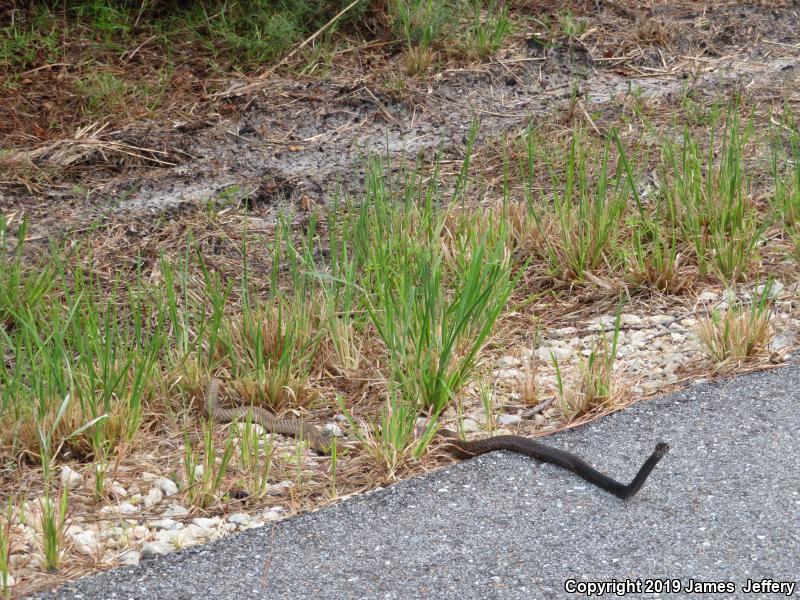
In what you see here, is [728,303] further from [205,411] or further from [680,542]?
[205,411]

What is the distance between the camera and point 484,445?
310 centimetres

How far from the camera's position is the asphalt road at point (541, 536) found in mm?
2463

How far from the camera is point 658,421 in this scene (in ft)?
10.5

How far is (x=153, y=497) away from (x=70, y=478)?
27 centimetres

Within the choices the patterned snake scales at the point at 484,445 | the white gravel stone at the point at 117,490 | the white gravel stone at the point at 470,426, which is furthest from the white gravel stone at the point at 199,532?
the white gravel stone at the point at 470,426

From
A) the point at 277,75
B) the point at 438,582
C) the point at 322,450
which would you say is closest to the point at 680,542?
the point at 438,582

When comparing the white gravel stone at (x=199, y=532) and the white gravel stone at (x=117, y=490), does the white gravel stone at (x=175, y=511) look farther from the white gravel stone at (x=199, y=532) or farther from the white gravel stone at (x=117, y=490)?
the white gravel stone at (x=117, y=490)

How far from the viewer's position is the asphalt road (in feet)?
8.08

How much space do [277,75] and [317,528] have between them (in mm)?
3910

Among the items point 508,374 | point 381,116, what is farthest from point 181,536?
point 381,116

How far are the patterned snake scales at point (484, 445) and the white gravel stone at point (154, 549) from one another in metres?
0.49

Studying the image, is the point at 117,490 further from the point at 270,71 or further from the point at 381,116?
the point at 270,71

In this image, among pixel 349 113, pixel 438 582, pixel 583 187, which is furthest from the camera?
pixel 349 113

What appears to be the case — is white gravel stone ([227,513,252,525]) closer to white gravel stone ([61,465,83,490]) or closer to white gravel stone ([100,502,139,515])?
white gravel stone ([100,502,139,515])
